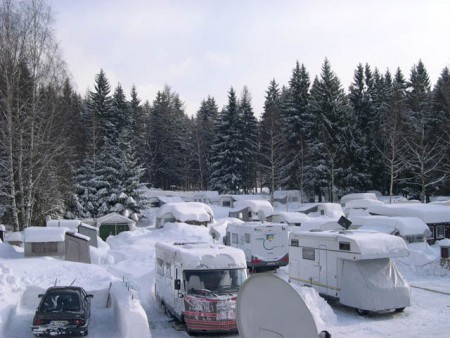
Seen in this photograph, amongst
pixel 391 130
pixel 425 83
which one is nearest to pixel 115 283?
pixel 391 130

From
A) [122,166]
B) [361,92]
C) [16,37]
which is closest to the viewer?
[16,37]

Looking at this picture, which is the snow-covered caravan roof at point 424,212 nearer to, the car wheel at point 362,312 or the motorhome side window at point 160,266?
the car wheel at point 362,312

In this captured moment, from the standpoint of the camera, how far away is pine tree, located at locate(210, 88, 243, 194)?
67188 mm

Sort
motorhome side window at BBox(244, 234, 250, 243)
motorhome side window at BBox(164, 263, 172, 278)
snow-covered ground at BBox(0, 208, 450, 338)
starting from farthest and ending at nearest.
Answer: motorhome side window at BBox(244, 234, 250, 243) → motorhome side window at BBox(164, 263, 172, 278) → snow-covered ground at BBox(0, 208, 450, 338)

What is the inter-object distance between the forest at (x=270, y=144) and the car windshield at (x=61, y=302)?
1797 cm

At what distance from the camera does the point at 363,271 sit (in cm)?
1582

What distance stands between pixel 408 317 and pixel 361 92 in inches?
2005

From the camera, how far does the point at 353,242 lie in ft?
51.8

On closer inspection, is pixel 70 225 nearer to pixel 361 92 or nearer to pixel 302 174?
pixel 302 174

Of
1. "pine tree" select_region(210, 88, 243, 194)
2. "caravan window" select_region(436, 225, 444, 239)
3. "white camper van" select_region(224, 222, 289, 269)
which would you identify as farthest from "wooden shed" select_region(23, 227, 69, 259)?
"pine tree" select_region(210, 88, 243, 194)

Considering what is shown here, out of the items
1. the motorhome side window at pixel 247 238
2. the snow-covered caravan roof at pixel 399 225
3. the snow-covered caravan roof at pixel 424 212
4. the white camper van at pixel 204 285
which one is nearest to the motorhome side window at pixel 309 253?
the white camper van at pixel 204 285

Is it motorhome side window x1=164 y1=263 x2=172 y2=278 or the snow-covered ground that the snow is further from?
motorhome side window x1=164 y1=263 x2=172 y2=278

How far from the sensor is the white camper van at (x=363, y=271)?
50.7ft

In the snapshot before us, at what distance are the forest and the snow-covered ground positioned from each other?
13.0 metres
